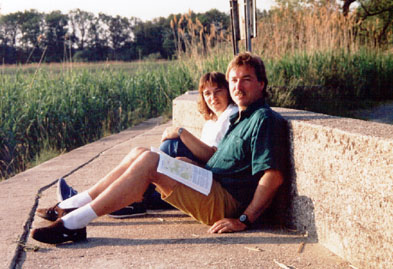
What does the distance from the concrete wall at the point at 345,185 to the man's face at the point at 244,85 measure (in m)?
0.28

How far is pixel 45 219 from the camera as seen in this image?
3432 millimetres

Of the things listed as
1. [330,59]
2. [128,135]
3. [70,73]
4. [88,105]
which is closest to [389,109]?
[330,59]

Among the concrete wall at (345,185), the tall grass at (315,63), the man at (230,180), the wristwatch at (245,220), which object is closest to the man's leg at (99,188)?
the man at (230,180)

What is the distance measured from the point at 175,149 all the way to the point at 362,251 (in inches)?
68.0

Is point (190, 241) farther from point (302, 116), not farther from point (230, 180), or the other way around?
point (302, 116)

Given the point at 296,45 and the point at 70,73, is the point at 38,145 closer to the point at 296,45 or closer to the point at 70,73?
the point at 70,73

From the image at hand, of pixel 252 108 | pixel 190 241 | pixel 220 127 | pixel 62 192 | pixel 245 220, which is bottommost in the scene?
pixel 190 241

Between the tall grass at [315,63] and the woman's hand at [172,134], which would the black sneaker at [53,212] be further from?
the tall grass at [315,63]

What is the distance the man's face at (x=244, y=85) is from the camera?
318 centimetres

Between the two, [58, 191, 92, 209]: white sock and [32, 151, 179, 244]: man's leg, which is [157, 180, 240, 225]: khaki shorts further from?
[58, 191, 92, 209]: white sock

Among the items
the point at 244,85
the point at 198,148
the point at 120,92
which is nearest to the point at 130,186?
the point at 198,148

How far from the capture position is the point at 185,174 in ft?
10.0

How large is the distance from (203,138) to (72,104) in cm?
483

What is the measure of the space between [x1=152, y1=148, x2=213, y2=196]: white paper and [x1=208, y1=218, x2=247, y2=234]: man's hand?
0.74ft
